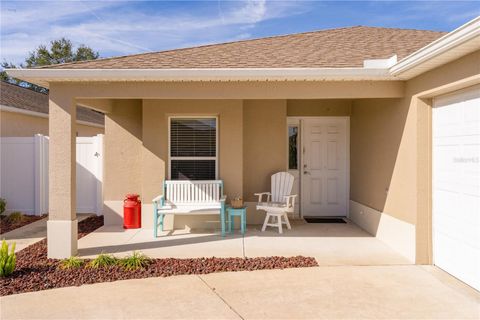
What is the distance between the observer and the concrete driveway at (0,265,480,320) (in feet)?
11.7

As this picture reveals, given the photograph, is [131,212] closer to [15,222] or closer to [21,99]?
[15,222]

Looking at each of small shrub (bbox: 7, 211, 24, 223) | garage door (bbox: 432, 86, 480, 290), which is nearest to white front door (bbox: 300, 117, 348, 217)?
garage door (bbox: 432, 86, 480, 290)

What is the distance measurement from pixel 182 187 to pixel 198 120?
1.46m

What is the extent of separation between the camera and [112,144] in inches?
311

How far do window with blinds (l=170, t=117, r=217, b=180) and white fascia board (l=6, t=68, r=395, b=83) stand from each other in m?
2.41

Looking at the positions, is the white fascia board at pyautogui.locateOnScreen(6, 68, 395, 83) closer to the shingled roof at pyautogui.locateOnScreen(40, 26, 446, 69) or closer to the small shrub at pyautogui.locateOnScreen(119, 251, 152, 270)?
the shingled roof at pyautogui.locateOnScreen(40, 26, 446, 69)

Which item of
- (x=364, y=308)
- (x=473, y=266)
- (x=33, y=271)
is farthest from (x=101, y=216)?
(x=473, y=266)

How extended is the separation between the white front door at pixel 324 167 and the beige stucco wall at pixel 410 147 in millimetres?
1430

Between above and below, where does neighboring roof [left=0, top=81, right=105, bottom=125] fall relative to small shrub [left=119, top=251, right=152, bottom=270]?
above

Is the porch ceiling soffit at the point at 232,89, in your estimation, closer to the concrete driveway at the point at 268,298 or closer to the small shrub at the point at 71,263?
the small shrub at the point at 71,263

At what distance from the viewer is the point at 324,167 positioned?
28.2 ft

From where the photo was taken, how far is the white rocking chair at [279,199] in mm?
6980

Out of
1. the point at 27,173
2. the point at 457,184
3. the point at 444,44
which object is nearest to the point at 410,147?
the point at 457,184

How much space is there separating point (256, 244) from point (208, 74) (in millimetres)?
2930
